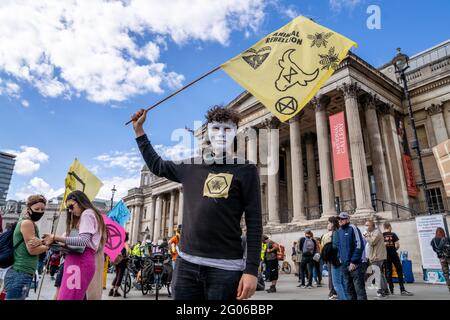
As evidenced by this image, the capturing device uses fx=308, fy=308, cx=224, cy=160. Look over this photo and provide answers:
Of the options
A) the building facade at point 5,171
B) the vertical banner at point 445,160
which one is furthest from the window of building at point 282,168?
the building facade at point 5,171

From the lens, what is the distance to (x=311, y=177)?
84.6 ft

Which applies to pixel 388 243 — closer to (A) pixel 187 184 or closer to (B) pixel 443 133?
(A) pixel 187 184

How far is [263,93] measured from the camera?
11.8ft

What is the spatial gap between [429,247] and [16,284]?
13560 millimetres

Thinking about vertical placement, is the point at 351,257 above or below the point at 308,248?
below

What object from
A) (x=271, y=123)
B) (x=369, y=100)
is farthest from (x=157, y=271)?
(x=369, y=100)

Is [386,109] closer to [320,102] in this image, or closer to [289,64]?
[320,102]

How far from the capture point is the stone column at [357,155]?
17.2 m

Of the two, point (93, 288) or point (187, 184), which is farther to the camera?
point (93, 288)

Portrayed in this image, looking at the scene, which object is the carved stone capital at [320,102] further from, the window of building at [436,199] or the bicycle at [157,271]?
the bicycle at [157,271]

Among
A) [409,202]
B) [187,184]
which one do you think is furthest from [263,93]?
[409,202]

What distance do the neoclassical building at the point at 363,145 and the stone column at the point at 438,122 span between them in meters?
0.06

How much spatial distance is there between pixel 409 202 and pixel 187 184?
73.6 ft
